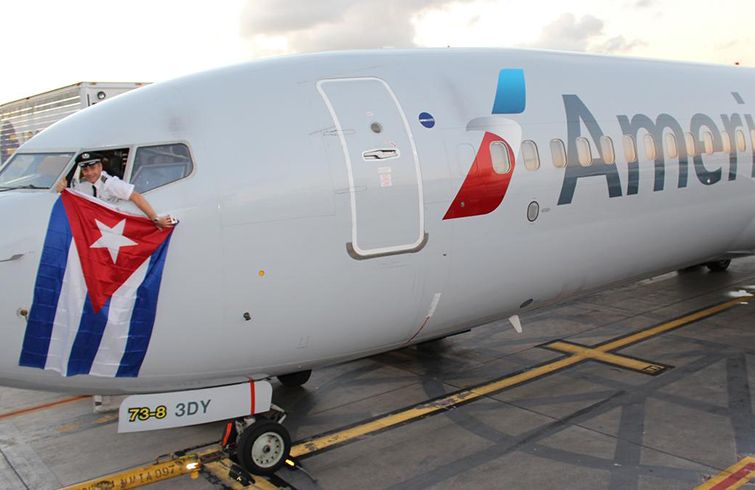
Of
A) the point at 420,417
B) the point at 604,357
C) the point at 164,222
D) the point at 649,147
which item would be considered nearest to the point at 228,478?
the point at 420,417

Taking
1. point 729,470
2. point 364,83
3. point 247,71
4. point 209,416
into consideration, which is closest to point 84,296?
point 209,416

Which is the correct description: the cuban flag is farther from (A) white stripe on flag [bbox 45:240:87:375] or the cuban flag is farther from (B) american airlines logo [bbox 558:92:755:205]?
(B) american airlines logo [bbox 558:92:755:205]

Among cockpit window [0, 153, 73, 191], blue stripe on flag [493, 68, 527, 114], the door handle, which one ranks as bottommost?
cockpit window [0, 153, 73, 191]

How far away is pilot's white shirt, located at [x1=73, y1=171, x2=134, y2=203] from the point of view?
5.55 meters

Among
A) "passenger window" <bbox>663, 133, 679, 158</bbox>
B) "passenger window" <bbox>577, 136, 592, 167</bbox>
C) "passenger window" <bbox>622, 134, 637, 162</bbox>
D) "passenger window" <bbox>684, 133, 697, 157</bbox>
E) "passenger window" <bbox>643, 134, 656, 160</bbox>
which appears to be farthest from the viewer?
"passenger window" <bbox>684, 133, 697, 157</bbox>

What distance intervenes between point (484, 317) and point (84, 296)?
4351mm

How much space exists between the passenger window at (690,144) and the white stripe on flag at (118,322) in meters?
7.69

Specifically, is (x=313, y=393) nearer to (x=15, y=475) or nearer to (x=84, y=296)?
(x=15, y=475)

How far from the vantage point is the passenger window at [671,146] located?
9.16 metres

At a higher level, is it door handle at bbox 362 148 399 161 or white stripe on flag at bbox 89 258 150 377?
door handle at bbox 362 148 399 161

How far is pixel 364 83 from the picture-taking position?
6.79 meters

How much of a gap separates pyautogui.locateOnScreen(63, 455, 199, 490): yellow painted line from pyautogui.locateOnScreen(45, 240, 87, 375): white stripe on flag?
2.26m

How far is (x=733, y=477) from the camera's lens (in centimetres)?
670

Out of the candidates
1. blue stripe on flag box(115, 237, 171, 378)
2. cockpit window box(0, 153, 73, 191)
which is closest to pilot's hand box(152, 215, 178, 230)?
blue stripe on flag box(115, 237, 171, 378)
